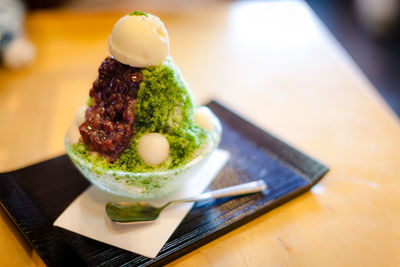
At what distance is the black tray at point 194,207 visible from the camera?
81cm

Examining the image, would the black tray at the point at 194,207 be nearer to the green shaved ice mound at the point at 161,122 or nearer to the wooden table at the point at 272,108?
the wooden table at the point at 272,108

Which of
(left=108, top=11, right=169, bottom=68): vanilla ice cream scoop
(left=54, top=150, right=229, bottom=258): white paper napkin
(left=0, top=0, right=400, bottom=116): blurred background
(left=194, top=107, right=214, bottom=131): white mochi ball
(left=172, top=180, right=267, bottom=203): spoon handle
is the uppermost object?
(left=108, top=11, right=169, bottom=68): vanilla ice cream scoop

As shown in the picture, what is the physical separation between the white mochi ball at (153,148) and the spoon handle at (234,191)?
6.0 inches

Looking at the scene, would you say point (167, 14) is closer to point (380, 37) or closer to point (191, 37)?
point (191, 37)

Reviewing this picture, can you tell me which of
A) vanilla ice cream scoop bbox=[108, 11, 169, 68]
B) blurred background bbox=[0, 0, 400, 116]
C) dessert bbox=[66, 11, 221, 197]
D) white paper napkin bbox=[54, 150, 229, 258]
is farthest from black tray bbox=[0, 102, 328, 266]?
blurred background bbox=[0, 0, 400, 116]

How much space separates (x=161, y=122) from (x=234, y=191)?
280mm

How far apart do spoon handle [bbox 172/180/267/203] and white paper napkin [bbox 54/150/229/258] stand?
0.11ft

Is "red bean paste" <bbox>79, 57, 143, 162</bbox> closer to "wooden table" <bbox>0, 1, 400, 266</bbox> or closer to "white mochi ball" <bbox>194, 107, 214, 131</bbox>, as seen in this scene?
"white mochi ball" <bbox>194, 107, 214, 131</bbox>

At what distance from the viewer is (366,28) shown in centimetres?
359

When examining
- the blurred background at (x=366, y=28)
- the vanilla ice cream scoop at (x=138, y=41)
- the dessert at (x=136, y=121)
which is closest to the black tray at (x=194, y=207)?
the dessert at (x=136, y=121)

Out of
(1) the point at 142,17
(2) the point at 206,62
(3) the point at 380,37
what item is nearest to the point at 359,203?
(1) the point at 142,17

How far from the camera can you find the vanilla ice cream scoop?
2.63 feet

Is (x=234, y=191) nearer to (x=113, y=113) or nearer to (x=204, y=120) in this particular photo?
(x=204, y=120)

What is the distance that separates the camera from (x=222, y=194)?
3.16ft
